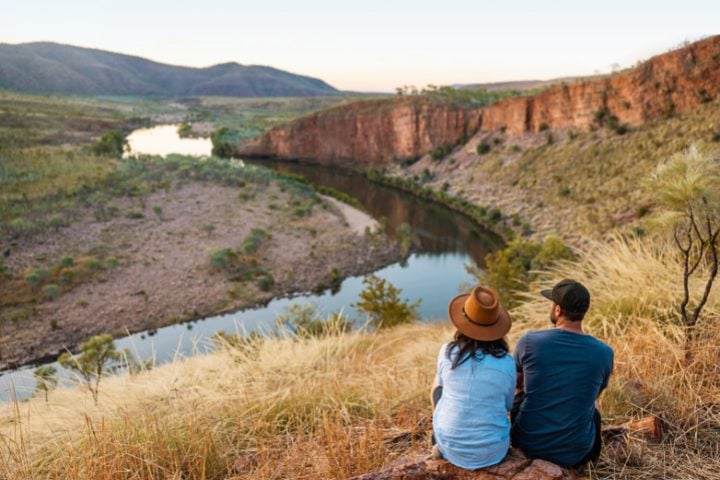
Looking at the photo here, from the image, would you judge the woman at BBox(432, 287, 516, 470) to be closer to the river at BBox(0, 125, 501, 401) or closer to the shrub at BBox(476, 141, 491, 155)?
the river at BBox(0, 125, 501, 401)

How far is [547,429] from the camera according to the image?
2445mm

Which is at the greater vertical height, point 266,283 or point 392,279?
point 266,283

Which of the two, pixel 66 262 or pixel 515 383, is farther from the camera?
pixel 66 262

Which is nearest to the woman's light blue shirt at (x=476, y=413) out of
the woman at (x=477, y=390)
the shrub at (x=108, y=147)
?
the woman at (x=477, y=390)

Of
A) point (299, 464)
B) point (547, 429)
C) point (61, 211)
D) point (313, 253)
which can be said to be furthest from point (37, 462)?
point (61, 211)

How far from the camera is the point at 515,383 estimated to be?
2.44m

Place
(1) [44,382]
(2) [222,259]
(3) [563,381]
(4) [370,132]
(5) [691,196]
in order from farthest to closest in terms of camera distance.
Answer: (4) [370,132] → (2) [222,259] → (1) [44,382] → (5) [691,196] → (3) [563,381]

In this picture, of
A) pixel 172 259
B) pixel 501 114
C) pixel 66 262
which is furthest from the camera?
pixel 501 114

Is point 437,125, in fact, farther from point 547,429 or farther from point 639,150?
point 547,429

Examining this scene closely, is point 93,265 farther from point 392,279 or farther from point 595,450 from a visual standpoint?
point 595,450

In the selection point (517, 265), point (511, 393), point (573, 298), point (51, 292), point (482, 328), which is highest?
point (573, 298)

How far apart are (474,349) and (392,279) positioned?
753 inches

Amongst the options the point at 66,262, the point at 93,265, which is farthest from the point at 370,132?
the point at 66,262

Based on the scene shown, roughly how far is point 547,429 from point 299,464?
1397mm
